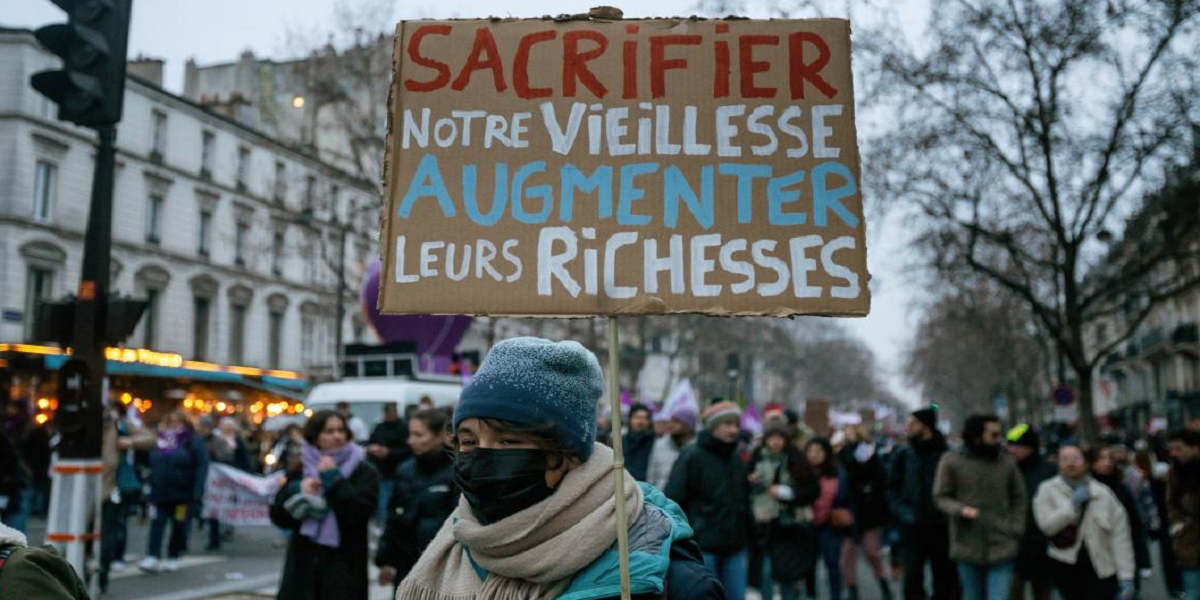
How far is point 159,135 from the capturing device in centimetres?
4006

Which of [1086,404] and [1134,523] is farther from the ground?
[1086,404]

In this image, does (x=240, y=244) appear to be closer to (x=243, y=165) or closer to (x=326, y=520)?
(x=243, y=165)

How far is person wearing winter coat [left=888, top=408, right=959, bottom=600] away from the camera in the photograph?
910 centimetres

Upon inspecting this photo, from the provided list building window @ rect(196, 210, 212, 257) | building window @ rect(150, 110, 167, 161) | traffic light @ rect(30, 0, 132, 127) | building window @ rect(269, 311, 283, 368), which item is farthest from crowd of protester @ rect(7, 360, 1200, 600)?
building window @ rect(269, 311, 283, 368)

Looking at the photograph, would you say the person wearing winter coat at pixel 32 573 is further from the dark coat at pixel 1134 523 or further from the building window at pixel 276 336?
the building window at pixel 276 336

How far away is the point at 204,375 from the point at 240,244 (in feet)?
23.7

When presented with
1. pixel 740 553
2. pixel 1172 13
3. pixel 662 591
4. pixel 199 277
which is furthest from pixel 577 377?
pixel 199 277

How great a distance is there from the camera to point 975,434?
26.4ft

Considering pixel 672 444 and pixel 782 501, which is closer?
pixel 782 501

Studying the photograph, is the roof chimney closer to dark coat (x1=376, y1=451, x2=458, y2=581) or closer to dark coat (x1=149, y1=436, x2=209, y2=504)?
dark coat (x1=149, y1=436, x2=209, y2=504)

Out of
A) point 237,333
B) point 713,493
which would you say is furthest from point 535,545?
point 237,333

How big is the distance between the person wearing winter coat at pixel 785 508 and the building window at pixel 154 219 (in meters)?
34.5

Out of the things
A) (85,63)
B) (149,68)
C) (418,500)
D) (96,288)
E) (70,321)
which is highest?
(149,68)

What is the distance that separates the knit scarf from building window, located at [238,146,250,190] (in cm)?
3983
